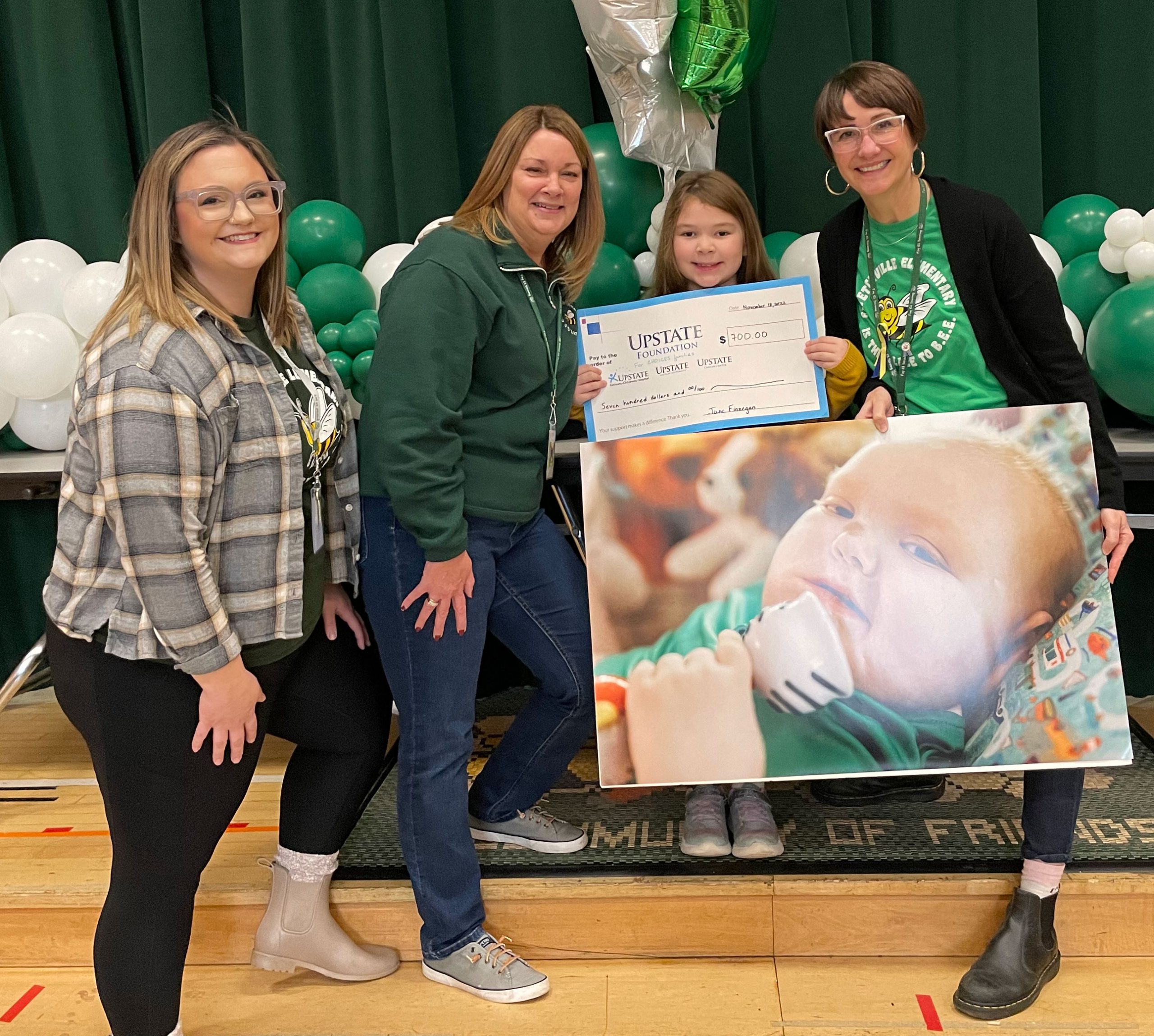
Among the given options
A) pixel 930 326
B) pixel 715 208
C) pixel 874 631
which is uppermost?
pixel 715 208

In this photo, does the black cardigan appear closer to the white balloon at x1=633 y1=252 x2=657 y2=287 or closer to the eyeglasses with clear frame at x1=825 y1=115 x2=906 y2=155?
the eyeglasses with clear frame at x1=825 y1=115 x2=906 y2=155

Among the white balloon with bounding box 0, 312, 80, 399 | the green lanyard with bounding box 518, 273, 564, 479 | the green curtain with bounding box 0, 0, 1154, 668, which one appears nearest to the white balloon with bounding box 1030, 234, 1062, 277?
the green curtain with bounding box 0, 0, 1154, 668

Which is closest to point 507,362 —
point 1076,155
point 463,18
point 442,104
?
point 442,104

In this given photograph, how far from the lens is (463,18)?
2.91 metres

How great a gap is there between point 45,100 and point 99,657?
220cm

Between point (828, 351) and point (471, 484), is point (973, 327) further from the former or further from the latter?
point (471, 484)

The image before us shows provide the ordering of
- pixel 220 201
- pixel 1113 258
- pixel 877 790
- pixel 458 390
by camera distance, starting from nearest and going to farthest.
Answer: pixel 220 201
pixel 458 390
pixel 877 790
pixel 1113 258

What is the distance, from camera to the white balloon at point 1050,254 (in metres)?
2.40

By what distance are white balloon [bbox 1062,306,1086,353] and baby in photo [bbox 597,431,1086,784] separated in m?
0.74

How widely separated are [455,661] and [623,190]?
1224mm

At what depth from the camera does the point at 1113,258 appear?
2.37 metres

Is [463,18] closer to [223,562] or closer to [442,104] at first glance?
[442,104]

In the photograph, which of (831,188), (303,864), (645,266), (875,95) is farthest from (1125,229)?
(303,864)

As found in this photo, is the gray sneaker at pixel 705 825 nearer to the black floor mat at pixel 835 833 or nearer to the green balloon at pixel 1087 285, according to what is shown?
the black floor mat at pixel 835 833
